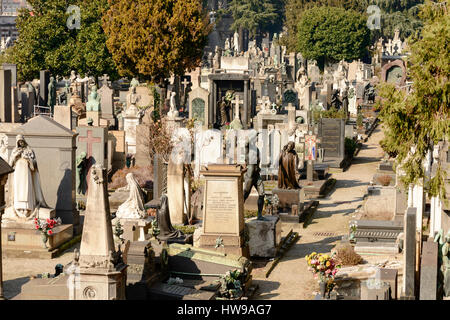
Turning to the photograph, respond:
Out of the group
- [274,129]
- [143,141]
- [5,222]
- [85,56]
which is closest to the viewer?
[5,222]

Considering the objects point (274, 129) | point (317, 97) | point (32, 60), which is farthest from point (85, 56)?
point (274, 129)

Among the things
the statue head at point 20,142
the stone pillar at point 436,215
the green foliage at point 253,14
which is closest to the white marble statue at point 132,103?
the statue head at point 20,142

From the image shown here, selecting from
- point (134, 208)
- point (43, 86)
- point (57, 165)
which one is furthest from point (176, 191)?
point (43, 86)

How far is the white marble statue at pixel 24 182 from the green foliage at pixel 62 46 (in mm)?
31996

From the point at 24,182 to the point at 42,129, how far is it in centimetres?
161

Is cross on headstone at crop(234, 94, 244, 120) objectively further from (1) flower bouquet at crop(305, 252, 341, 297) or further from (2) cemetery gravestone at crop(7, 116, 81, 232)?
(1) flower bouquet at crop(305, 252, 341, 297)

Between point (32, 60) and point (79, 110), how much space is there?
49.7ft

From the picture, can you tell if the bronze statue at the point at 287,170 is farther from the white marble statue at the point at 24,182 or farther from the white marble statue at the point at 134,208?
the white marble statue at the point at 24,182

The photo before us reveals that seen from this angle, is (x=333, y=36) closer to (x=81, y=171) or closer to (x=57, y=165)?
(x=81, y=171)

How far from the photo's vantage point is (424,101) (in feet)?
53.1

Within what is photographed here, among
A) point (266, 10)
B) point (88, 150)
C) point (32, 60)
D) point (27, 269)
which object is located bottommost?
point (27, 269)

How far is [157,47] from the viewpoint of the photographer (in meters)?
47.1

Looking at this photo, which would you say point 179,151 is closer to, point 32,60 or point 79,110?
point 79,110

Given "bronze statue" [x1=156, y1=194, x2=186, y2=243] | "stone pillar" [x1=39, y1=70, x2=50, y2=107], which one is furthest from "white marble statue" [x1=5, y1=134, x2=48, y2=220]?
"stone pillar" [x1=39, y1=70, x2=50, y2=107]
